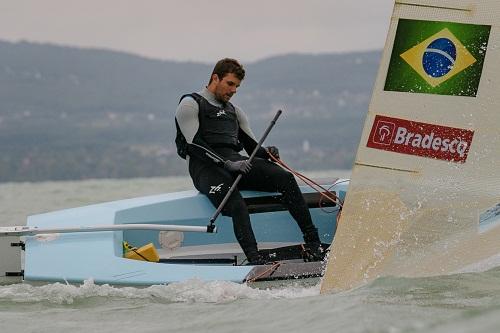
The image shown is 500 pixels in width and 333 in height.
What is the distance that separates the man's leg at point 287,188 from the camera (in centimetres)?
656

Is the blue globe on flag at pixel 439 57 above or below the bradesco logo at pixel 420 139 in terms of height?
above

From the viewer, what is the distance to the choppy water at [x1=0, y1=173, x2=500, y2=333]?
16.1ft

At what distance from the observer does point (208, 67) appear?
131 meters

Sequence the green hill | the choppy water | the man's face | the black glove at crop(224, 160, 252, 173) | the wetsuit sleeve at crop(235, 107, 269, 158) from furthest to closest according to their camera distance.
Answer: the green hill → the wetsuit sleeve at crop(235, 107, 269, 158) → the man's face → the black glove at crop(224, 160, 252, 173) → the choppy water

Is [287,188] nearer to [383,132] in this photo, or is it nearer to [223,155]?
[223,155]

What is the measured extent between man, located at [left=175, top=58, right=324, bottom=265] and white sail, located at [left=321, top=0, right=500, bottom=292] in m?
0.95

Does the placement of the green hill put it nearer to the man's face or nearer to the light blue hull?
the light blue hull

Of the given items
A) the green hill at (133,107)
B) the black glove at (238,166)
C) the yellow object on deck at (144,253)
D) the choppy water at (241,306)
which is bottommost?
the choppy water at (241,306)

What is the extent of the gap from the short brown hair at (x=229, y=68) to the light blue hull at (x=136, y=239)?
30.5 inches

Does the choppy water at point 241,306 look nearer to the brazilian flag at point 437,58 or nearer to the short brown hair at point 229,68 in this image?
the brazilian flag at point 437,58

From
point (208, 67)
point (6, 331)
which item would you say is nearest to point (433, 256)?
point (6, 331)

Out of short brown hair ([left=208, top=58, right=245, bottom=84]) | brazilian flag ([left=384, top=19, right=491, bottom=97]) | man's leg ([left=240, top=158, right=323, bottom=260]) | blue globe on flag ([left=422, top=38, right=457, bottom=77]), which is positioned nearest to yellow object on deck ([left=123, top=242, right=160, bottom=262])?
man's leg ([left=240, top=158, right=323, bottom=260])

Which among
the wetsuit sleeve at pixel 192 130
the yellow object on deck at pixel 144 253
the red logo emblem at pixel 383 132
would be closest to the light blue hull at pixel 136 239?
the yellow object on deck at pixel 144 253

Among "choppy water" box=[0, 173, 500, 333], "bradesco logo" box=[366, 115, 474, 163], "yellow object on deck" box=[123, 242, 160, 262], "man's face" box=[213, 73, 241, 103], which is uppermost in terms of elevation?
"man's face" box=[213, 73, 241, 103]
